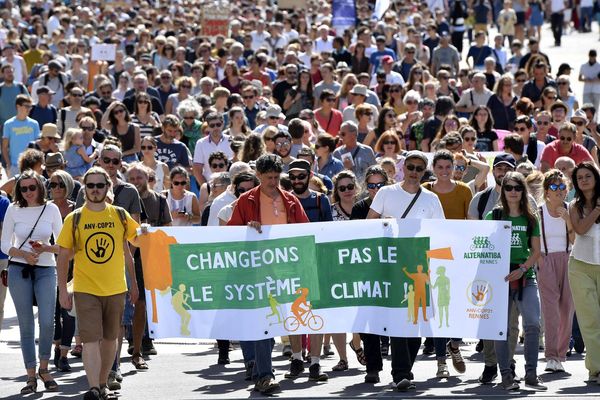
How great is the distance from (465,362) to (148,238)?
9.89 ft

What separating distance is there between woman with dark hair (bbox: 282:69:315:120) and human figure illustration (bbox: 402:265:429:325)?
10.6 metres

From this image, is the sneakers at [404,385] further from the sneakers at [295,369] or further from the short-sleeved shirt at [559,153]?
the short-sleeved shirt at [559,153]

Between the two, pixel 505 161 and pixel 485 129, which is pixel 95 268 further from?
pixel 485 129

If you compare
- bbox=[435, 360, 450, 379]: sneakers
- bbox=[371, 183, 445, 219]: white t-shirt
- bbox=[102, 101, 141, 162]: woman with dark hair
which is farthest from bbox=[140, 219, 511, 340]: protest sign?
bbox=[102, 101, 141, 162]: woman with dark hair

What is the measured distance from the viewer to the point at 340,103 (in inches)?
880

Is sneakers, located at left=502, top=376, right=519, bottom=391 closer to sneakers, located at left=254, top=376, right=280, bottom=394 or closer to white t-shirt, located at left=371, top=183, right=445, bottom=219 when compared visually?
white t-shirt, located at left=371, top=183, right=445, bottom=219

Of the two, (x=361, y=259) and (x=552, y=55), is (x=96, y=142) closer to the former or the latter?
(x=361, y=259)

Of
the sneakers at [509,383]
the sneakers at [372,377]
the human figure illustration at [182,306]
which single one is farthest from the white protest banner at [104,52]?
the sneakers at [509,383]

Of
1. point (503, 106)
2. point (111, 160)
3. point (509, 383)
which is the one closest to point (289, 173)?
point (111, 160)

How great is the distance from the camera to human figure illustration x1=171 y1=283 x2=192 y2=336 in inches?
478

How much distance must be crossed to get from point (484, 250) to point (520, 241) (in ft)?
0.94

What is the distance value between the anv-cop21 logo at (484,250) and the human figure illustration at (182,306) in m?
2.19

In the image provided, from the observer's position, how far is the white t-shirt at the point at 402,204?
482 inches

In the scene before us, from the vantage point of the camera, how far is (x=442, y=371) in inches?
495
